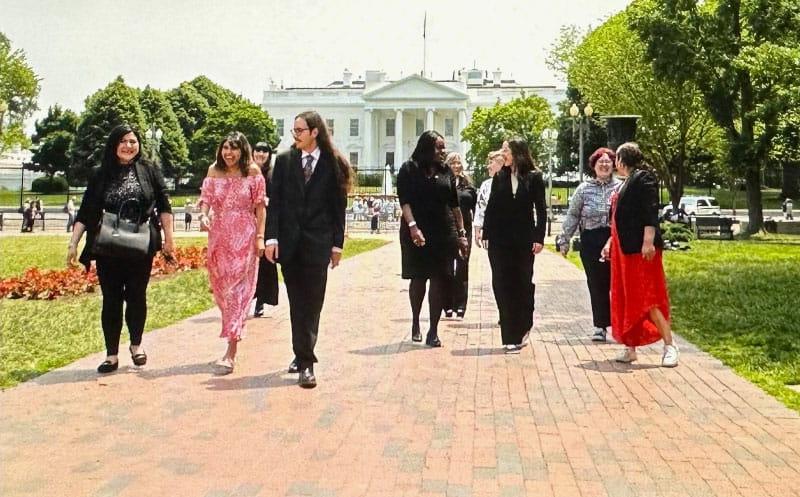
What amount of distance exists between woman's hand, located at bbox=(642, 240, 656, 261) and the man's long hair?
2.40 metres

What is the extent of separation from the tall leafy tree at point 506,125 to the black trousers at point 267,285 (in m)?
58.5

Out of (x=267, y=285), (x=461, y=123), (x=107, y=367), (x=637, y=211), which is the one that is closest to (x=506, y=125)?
(x=461, y=123)

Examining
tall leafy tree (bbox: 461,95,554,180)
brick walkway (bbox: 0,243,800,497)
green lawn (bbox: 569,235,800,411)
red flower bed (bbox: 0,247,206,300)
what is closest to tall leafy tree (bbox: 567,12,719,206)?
tall leafy tree (bbox: 461,95,554,180)

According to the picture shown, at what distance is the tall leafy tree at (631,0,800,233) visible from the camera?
33719mm

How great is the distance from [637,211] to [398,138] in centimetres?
9634

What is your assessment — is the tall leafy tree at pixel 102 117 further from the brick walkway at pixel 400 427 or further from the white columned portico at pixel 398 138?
the brick walkway at pixel 400 427

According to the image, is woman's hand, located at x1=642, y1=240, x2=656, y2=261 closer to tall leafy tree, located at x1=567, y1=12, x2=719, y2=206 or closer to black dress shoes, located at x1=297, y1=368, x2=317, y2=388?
black dress shoes, located at x1=297, y1=368, x2=317, y2=388

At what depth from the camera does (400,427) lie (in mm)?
5473

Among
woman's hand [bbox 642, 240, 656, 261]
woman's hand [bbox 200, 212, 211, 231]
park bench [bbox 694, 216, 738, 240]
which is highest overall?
woman's hand [bbox 200, 212, 211, 231]

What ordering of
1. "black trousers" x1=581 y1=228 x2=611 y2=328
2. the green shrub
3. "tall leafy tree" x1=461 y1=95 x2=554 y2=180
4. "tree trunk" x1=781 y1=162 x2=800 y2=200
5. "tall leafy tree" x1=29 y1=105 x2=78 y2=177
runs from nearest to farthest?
1. "black trousers" x1=581 y1=228 x2=611 y2=328
2. "tree trunk" x1=781 y1=162 x2=800 y2=200
3. "tall leafy tree" x1=461 y1=95 x2=554 y2=180
4. the green shrub
5. "tall leafy tree" x1=29 y1=105 x2=78 y2=177

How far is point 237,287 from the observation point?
734cm

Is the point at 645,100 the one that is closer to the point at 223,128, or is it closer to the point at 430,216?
the point at 430,216

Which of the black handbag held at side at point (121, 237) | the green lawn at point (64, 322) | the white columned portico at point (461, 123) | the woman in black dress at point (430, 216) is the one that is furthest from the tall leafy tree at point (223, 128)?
the black handbag held at side at point (121, 237)

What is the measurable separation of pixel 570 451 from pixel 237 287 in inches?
126
